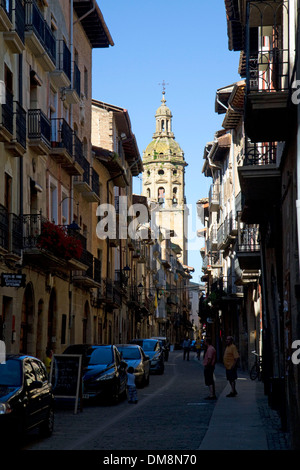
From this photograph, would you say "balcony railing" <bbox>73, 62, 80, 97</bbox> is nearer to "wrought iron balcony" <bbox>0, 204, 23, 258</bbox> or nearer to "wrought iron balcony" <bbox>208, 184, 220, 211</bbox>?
"wrought iron balcony" <bbox>0, 204, 23, 258</bbox>

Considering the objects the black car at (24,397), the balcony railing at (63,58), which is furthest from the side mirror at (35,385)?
the balcony railing at (63,58)

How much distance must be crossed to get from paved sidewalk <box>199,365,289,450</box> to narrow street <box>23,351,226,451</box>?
28 cm

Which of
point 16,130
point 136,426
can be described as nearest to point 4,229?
point 16,130

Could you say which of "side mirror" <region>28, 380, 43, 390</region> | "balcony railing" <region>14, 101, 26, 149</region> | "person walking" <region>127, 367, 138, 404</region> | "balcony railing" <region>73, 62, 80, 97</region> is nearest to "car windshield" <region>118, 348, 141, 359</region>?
"person walking" <region>127, 367, 138, 404</region>

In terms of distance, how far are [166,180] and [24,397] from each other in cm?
11256

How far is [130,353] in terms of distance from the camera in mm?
28469

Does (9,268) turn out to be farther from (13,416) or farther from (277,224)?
(13,416)

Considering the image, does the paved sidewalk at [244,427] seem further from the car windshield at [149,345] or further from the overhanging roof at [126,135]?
the overhanging roof at [126,135]

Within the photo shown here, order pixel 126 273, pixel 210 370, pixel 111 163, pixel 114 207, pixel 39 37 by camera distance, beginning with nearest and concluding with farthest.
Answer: pixel 210 370 → pixel 39 37 → pixel 111 163 → pixel 114 207 → pixel 126 273

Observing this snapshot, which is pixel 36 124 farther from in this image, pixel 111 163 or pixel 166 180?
pixel 166 180

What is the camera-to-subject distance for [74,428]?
15484mm
